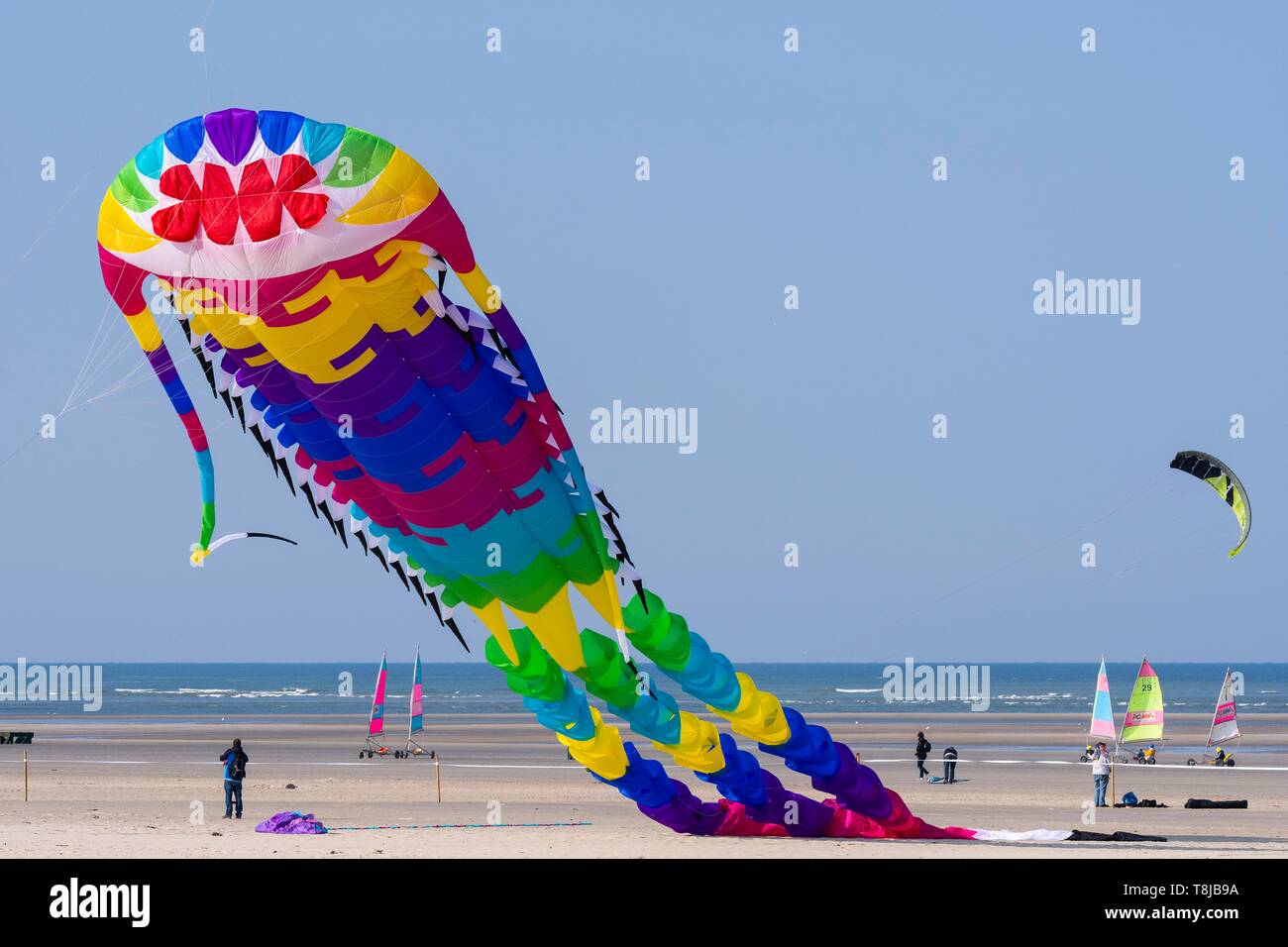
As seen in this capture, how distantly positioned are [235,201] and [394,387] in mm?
2633

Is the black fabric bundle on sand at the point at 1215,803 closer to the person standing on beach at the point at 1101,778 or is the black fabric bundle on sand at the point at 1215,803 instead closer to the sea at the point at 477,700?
the person standing on beach at the point at 1101,778

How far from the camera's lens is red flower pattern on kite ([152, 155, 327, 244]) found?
46.2ft

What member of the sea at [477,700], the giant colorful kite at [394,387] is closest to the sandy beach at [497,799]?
the giant colorful kite at [394,387]

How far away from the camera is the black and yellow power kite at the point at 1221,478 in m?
26.4

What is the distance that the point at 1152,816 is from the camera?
28.8m

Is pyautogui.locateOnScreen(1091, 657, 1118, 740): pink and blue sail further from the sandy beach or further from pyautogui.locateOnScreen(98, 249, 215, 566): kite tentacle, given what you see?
pyautogui.locateOnScreen(98, 249, 215, 566): kite tentacle

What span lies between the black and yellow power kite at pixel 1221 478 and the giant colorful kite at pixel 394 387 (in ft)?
32.5

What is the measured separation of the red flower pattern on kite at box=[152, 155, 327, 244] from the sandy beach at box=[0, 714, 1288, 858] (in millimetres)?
9205

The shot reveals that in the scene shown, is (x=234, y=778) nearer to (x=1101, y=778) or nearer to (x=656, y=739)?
(x=656, y=739)

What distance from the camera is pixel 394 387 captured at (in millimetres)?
15906

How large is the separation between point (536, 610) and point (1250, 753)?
1523 inches

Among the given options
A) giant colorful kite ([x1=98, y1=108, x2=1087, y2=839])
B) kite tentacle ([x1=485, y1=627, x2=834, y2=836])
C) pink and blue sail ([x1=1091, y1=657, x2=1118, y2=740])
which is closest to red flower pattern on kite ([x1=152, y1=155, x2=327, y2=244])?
giant colorful kite ([x1=98, y1=108, x2=1087, y2=839])
